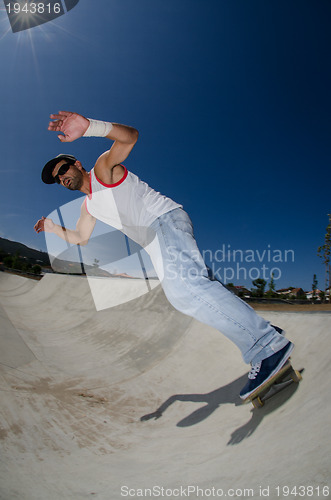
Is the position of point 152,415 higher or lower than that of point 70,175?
lower

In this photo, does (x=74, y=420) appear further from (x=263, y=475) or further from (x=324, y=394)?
(x=324, y=394)

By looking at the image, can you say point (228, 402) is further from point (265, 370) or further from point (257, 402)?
point (265, 370)

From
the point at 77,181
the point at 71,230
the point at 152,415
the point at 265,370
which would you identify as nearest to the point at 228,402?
the point at 152,415

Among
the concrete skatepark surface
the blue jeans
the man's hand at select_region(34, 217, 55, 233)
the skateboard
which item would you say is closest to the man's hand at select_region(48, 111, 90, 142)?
the blue jeans

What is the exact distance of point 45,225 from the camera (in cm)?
270

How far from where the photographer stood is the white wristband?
1.73 metres

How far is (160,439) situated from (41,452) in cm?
83

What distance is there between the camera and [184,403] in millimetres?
2379

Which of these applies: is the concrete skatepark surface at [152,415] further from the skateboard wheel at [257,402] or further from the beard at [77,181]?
the beard at [77,181]

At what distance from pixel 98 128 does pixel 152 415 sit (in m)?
2.51

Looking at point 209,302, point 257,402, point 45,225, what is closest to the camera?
point 209,302

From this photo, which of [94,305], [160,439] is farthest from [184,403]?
[94,305]

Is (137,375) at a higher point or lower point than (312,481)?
lower

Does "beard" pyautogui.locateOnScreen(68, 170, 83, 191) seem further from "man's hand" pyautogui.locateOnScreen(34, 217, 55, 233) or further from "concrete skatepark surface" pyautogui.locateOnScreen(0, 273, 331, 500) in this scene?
"concrete skatepark surface" pyautogui.locateOnScreen(0, 273, 331, 500)
